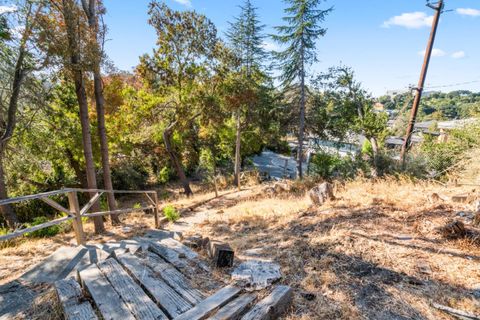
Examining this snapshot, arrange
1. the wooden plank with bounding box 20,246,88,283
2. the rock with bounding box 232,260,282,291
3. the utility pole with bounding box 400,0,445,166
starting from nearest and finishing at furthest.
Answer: the rock with bounding box 232,260,282,291, the wooden plank with bounding box 20,246,88,283, the utility pole with bounding box 400,0,445,166

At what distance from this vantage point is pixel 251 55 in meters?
14.3

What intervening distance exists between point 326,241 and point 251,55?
13016 millimetres

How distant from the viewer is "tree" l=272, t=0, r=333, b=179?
12445 mm

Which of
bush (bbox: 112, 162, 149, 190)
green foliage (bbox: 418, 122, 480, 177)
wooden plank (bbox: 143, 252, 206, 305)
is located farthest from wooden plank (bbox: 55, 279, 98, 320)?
bush (bbox: 112, 162, 149, 190)

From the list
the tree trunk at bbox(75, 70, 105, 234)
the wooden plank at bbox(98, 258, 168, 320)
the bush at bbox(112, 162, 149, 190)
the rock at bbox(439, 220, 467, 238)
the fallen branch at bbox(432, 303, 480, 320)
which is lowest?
the bush at bbox(112, 162, 149, 190)

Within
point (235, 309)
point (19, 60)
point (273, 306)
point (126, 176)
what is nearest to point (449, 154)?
point (273, 306)

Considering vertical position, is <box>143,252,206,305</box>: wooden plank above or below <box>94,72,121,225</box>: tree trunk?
below

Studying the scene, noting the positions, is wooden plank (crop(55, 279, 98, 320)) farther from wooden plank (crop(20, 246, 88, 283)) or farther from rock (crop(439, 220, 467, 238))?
rock (crop(439, 220, 467, 238))

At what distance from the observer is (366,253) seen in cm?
330

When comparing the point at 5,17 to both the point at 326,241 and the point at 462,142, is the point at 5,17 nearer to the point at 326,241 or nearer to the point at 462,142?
the point at 326,241

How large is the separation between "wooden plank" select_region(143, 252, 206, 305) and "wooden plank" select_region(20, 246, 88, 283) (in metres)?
1.10

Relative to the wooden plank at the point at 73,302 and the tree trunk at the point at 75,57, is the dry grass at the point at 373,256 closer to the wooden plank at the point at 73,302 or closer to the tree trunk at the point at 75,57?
the wooden plank at the point at 73,302

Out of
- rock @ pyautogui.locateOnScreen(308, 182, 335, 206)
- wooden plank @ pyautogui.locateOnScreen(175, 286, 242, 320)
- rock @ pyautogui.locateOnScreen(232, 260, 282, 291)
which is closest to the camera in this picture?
wooden plank @ pyautogui.locateOnScreen(175, 286, 242, 320)

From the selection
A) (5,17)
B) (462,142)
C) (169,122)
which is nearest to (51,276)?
(5,17)
